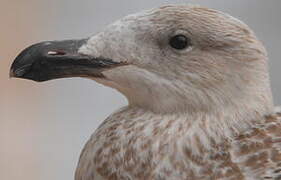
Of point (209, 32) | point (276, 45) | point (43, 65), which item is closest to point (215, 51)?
point (209, 32)

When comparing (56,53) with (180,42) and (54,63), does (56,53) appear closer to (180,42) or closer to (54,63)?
(54,63)

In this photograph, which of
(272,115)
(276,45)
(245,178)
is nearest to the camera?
(245,178)

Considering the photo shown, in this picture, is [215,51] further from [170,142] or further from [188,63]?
[170,142]

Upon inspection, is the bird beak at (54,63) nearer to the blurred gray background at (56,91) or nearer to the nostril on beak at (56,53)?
the nostril on beak at (56,53)

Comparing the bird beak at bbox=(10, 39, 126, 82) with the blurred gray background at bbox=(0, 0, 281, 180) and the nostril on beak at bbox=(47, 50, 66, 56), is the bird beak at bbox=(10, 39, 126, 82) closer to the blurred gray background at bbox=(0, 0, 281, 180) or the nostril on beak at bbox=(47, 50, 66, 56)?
the nostril on beak at bbox=(47, 50, 66, 56)

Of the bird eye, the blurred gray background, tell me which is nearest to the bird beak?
the bird eye

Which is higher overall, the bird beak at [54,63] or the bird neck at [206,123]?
the bird beak at [54,63]

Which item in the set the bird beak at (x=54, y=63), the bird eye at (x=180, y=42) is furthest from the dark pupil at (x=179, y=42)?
the bird beak at (x=54, y=63)
